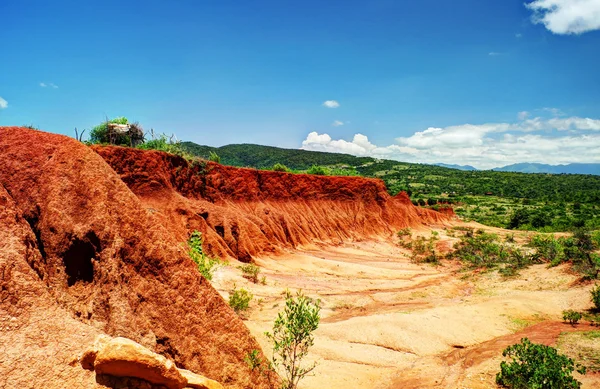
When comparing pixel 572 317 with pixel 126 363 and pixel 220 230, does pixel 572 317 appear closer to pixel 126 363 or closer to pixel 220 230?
pixel 126 363

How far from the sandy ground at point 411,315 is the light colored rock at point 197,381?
4.09m

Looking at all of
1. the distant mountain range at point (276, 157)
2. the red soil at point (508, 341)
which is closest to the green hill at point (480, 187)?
the distant mountain range at point (276, 157)

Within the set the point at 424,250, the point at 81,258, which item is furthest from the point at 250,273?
the point at 424,250

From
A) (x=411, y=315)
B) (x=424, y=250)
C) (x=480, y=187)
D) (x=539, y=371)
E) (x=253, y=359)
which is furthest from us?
(x=480, y=187)

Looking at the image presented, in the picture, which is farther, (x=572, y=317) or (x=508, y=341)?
(x=572, y=317)

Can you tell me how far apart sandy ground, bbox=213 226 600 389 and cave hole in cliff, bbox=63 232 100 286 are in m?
6.59

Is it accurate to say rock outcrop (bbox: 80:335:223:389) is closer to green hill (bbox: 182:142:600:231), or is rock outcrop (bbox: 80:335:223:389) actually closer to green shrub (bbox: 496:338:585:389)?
green shrub (bbox: 496:338:585:389)

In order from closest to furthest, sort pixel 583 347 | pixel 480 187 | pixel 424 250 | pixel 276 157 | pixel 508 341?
pixel 583 347 < pixel 508 341 < pixel 424 250 < pixel 480 187 < pixel 276 157

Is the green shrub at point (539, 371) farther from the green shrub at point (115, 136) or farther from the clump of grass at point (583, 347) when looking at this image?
the green shrub at point (115, 136)

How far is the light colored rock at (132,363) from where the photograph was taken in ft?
18.7

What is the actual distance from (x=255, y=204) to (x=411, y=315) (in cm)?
2087

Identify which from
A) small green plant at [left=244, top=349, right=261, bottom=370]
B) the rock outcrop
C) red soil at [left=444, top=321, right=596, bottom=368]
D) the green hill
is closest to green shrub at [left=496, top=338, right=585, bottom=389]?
red soil at [left=444, top=321, right=596, bottom=368]

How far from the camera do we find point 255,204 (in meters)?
35.2

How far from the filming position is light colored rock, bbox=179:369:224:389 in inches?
267
